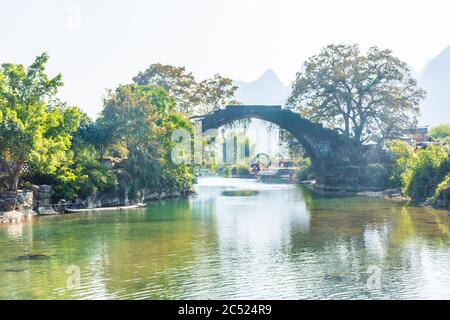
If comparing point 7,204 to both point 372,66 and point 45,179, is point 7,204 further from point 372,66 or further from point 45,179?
point 372,66

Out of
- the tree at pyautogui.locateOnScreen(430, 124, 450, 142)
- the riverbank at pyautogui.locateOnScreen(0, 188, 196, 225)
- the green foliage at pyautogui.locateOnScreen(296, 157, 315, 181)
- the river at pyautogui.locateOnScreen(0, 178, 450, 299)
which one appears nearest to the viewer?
the river at pyautogui.locateOnScreen(0, 178, 450, 299)

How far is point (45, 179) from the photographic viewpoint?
48.2 m

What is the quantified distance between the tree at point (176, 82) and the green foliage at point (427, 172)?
3754 cm

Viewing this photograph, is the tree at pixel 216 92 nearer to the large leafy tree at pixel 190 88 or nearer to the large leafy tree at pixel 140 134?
the large leafy tree at pixel 190 88

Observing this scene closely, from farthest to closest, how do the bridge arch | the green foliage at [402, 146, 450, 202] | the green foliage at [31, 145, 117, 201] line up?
the bridge arch → the green foliage at [402, 146, 450, 202] → the green foliage at [31, 145, 117, 201]

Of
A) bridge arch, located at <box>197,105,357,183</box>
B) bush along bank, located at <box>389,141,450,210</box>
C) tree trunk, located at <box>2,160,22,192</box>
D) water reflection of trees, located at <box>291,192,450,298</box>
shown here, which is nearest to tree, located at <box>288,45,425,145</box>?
bridge arch, located at <box>197,105,357,183</box>

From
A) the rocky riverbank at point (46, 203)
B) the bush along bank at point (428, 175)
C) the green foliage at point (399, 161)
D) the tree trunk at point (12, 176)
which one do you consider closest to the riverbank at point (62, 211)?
the rocky riverbank at point (46, 203)

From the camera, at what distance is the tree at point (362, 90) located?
7500 centimetres

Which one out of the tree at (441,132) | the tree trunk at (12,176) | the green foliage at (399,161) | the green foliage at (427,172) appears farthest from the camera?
the tree at (441,132)

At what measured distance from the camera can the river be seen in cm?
2162

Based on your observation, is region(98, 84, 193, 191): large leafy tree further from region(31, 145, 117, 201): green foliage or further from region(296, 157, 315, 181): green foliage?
region(296, 157, 315, 181): green foliage

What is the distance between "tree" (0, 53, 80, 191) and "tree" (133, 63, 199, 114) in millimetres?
37473

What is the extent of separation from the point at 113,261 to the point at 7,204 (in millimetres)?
18909
